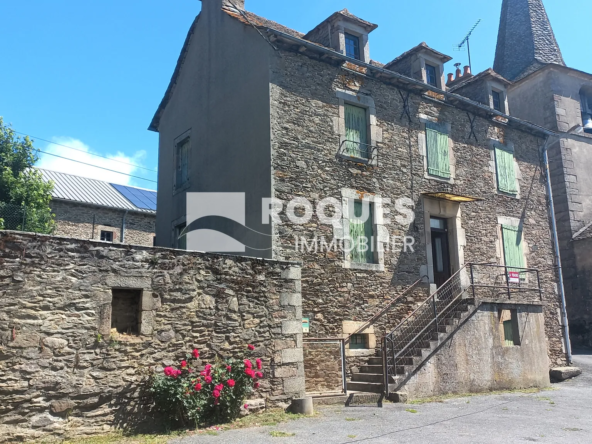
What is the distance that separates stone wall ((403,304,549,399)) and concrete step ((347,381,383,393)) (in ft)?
1.59

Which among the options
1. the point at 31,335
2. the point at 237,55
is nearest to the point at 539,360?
the point at 237,55

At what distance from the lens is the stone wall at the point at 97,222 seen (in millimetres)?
19906

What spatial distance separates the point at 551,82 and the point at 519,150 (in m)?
4.85

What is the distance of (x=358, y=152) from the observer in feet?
39.4

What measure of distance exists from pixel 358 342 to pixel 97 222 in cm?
1347

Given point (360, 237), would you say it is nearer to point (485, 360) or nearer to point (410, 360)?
point (410, 360)

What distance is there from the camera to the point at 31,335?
6.23m

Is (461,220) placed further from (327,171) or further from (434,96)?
(327,171)

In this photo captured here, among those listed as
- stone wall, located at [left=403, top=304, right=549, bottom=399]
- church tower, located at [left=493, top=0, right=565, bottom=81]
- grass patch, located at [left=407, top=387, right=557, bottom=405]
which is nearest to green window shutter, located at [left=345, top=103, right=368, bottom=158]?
stone wall, located at [left=403, top=304, right=549, bottom=399]

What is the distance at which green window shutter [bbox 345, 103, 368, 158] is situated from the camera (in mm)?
11891

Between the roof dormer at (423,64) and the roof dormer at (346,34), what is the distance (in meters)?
1.56

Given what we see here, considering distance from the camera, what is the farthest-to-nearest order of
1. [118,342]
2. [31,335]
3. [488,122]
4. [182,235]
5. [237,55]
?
[488,122] → [182,235] → [237,55] → [118,342] → [31,335]

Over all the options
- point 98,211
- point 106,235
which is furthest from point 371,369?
point 98,211

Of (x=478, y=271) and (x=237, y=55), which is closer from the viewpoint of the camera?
(x=237, y=55)
